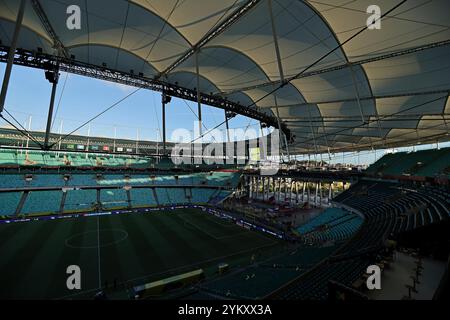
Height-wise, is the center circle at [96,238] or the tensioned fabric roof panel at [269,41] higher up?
the tensioned fabric roof panel at [269,41]

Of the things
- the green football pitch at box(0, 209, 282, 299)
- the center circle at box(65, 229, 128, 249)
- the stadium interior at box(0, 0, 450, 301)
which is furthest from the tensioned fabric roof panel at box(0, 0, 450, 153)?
the center circle at box(65, 229, 128, 249)

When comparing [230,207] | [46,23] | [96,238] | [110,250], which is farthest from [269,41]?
[230,207]

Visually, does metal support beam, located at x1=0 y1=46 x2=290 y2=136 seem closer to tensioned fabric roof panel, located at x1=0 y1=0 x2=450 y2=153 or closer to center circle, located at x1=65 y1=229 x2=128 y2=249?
tensioned fabric roof panel, located at x1=0 y1=0 x2=450 y2=153

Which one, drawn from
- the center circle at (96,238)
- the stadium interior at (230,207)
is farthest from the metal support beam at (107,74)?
the center circle at (96,238)

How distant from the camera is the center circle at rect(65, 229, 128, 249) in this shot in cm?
1992

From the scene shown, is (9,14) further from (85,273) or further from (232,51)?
(85,273)

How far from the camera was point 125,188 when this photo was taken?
39781mm

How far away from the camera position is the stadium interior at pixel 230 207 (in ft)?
38.1

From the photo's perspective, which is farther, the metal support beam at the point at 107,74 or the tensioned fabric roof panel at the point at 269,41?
the metal support beam at the point at 107,74

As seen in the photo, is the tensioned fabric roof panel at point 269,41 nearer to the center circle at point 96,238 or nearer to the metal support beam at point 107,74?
the metal support beam at point 107,74

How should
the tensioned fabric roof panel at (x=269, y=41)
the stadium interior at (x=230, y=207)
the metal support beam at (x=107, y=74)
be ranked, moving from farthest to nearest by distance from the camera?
the metal support beam at (x=107, y=74) < the tensioned fabric roof panel at (x=269, y=41) < the stadium interior at (x=230, y=207)

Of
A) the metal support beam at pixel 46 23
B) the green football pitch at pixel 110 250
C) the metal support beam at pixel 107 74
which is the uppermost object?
the metal support beam at pixel 46 23

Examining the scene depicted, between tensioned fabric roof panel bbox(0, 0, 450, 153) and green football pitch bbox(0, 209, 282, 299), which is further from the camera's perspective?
tensioned fabric roof panel bbox(0, 0, 450, 153)

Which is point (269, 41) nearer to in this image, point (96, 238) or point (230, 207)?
point (96, 238)
